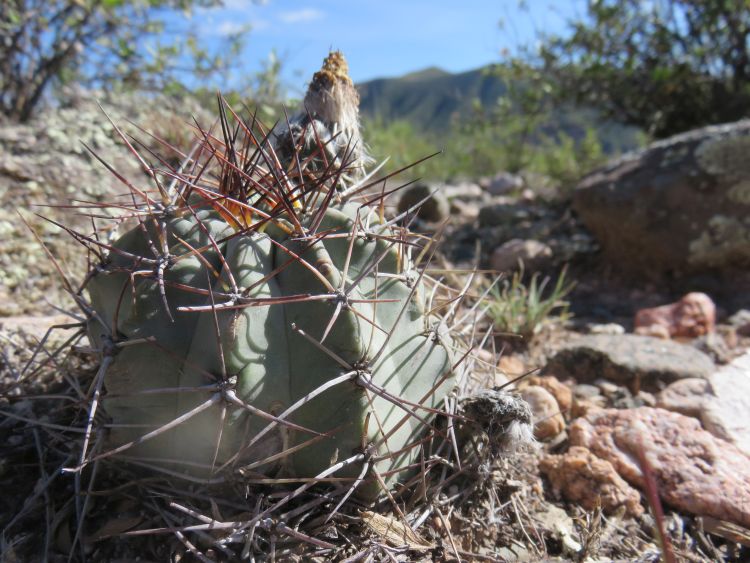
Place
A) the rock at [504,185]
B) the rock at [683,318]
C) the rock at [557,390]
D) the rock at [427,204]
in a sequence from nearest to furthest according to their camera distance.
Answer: the rock at [557,390]
the rock at [683,318]
the rock at [427,204]
the rock at [504,185]

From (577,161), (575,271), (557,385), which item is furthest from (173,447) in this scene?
(577,161)

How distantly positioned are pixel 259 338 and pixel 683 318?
281 centimetres

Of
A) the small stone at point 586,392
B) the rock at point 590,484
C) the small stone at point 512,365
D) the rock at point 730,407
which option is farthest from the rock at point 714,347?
the rock at point 590,484

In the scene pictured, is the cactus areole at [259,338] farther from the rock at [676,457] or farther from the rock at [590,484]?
the rock at [676,457]

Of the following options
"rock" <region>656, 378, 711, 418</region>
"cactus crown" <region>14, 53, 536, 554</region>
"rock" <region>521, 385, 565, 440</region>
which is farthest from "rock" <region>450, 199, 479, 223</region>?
"cactus crown" <region>14, 53, 536, 554</region>

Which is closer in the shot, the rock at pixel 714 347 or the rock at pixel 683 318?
the rock at pixel 714 347

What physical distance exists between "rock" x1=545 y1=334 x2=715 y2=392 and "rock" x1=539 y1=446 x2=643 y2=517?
0.80 m

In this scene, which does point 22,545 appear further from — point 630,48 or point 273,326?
point 630,48

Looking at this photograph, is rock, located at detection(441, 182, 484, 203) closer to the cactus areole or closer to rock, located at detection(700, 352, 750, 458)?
rock, located at detection(700, 352, 750, 458)

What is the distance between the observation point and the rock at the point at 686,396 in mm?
2414

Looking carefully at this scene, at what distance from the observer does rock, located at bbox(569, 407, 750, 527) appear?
1.90m

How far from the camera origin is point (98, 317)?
1589mm

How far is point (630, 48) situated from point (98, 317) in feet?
21.1

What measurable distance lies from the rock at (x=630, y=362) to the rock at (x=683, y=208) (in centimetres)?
139
